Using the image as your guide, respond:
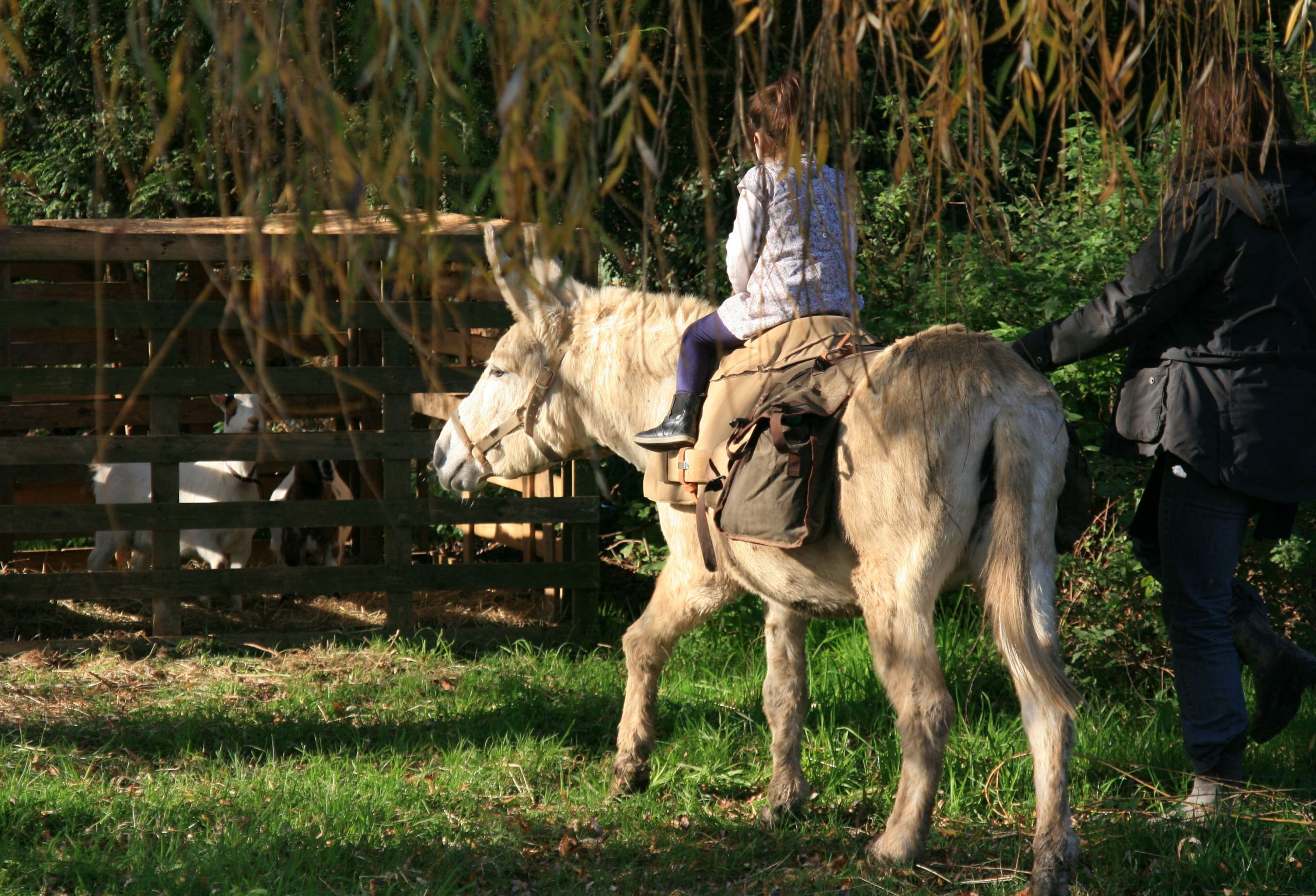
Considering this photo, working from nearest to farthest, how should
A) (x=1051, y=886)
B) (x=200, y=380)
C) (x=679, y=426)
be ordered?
(x=1051, y=886) < (x=679, y=426) < (x=200, y=380)

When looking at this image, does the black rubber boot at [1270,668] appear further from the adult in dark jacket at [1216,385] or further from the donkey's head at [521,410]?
the donkey's head at [521,410]

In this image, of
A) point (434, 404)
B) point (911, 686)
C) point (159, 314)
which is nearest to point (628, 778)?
point (911, 686)

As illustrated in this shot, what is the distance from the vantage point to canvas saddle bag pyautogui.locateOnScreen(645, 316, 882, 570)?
346 centimetres

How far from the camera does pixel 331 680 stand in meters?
5.68

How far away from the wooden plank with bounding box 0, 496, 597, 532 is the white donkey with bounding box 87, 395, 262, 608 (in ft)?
4.01

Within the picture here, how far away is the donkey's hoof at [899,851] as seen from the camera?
11.5ft

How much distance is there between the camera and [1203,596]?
367 centimetres

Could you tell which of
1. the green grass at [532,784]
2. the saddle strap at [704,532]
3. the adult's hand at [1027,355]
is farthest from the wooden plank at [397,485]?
the adult's hand at [1027,355]

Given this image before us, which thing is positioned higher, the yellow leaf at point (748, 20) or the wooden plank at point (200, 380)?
the yellow leaf at point (748, 20)

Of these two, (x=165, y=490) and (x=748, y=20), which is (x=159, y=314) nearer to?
(x=165, y=490)

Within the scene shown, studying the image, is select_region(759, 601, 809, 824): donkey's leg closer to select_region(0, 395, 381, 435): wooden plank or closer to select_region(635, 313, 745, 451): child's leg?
select_region(635, 313, 745, 451): child's leg

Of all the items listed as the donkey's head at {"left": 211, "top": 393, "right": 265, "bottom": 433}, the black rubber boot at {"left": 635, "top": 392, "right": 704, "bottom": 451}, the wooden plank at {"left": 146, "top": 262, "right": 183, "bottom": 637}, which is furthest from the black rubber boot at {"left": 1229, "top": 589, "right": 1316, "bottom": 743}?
the donkey's head at {"left": 211, "top": 393, "right": 265, "bottom": 433}

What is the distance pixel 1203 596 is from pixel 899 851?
4.20 ft

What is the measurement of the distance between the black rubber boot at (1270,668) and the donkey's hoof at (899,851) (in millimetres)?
1335
